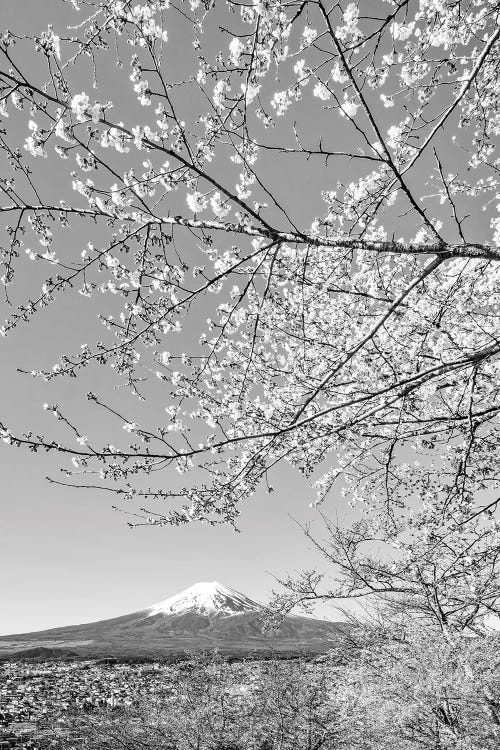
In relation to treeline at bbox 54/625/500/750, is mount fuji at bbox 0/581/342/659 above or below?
below

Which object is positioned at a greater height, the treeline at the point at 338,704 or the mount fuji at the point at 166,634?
the treeline at the point at 338,704

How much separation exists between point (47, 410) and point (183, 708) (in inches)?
845

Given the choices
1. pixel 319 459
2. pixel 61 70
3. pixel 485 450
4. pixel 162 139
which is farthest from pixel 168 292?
pixel 485 450

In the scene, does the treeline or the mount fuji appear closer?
the treeline

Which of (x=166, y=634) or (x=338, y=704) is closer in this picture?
(x=338, y=704)

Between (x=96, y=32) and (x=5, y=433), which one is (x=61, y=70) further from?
(x=5, y=433)

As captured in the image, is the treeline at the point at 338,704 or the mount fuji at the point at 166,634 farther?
the mount fuji at the point at 166,634

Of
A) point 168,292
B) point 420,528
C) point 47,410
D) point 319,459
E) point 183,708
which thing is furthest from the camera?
point 183,708

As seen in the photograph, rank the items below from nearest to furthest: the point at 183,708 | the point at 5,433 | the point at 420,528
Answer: the point at 5,433, the point at 420,528, the point at 183,708

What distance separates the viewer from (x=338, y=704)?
13984 millimetres

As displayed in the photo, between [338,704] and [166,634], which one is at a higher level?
[338,704]

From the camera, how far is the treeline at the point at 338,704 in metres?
7.98

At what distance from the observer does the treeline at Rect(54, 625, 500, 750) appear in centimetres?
798

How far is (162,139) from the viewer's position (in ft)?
9.55
